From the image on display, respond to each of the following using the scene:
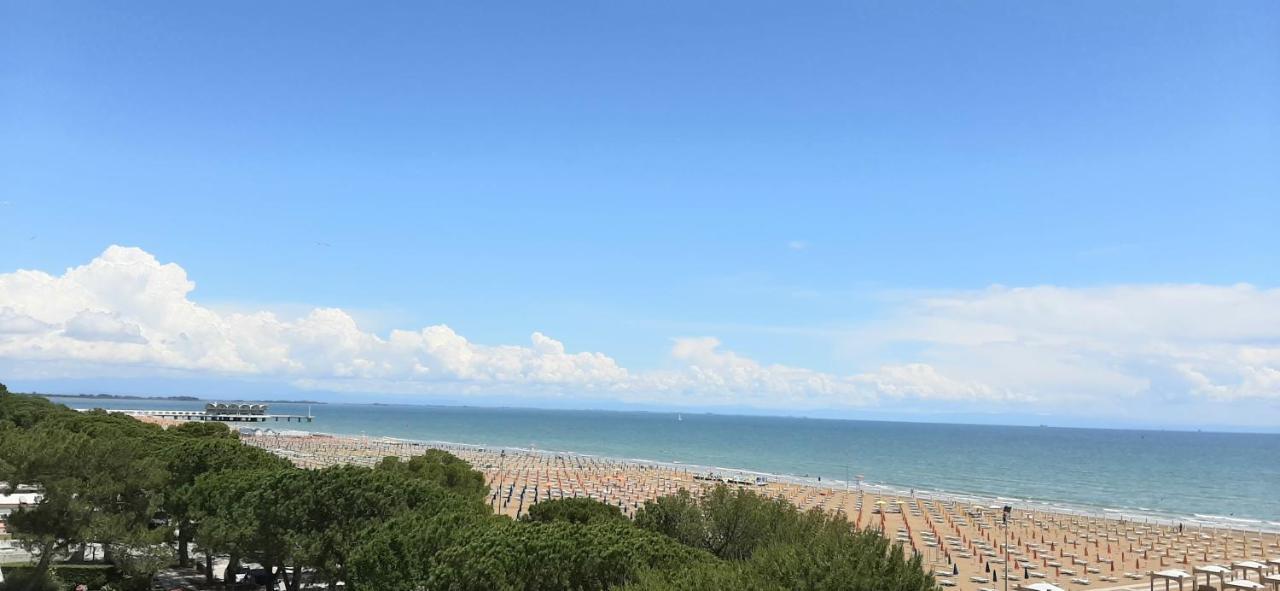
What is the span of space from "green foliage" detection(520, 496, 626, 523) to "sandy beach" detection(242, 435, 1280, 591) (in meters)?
8.59

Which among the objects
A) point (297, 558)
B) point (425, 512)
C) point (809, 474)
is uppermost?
point (425, 512)

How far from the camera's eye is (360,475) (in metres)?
25.3

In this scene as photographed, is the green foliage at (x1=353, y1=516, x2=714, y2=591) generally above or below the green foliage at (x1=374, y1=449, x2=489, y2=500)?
above

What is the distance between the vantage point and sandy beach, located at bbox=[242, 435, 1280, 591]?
36.7m

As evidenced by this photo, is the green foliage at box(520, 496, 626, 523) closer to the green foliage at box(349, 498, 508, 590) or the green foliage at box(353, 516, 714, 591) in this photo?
the green foliage at box(349, 498, 508, 590)

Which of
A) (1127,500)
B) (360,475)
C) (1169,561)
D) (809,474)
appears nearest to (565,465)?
(809,474)

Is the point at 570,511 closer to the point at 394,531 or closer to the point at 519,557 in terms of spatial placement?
the point at 394,531

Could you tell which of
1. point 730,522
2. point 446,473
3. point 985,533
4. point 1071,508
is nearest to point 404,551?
point 730,522

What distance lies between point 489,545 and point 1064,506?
68.8 meters

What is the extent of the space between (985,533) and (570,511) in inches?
1317

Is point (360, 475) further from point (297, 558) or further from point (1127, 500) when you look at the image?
point (1127, 500)

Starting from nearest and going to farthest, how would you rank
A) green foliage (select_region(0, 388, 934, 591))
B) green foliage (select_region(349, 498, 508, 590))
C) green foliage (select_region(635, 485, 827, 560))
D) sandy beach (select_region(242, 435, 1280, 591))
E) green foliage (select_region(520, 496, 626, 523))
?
1. green foliage (select_region(0, 388, 934, 591))
2. green foliage (select_region(349, 498, 508, 590))
3. green foliage (select_region(635, 485, 827, 560))
4. green foliage (select_region(520, 496, 626, 523))
5. sandy beach (select_region(242, 435, 1280, 591))

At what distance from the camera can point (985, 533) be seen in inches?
1932

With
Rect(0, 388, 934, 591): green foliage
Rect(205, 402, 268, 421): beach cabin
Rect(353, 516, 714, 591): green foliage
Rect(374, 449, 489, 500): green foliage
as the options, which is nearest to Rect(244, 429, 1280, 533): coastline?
Rect(374, 449, 489, 500): green foliage
